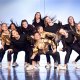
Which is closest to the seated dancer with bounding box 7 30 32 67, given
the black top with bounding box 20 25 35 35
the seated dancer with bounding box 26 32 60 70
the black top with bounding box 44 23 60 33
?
the black top with bounding box 20 25 35 35

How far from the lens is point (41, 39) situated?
253 inches

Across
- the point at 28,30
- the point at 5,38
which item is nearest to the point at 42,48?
the point at 28,30

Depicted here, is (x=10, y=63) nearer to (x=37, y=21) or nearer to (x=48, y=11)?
(x=37, y=21)

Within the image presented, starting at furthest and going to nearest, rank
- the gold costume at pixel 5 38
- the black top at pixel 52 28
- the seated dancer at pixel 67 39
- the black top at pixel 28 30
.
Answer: the gold costume at pixel 5 38 → the black top at pixel 28 30 → the black top at pixel 52 28 → the seated dancer at pixel 67 39

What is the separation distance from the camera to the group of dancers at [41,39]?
6.33 meters

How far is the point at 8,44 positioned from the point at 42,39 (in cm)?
96

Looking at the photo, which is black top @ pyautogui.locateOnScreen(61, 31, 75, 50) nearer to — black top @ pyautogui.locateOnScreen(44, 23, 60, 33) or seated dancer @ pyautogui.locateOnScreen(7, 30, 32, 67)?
black top @ pyautogui.locateOnScreen(44, 23, 60, 33)

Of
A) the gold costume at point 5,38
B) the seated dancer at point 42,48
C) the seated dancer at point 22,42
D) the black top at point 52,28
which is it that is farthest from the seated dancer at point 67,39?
the gold costume at point 5,38

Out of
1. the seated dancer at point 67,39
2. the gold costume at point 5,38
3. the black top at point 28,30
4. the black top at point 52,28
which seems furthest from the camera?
the gold costume at point 5,38

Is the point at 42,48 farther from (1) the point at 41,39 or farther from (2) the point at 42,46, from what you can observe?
(1) the point at 41,39

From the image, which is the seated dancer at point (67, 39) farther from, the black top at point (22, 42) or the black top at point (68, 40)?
the black top at point (22, 42)

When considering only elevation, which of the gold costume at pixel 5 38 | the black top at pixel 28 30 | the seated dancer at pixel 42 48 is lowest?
the seated dancer at pixel 42 48

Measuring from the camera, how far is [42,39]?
6418mm

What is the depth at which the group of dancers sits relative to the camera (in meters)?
6.33
